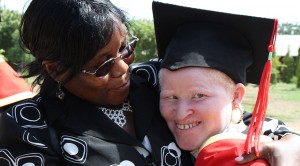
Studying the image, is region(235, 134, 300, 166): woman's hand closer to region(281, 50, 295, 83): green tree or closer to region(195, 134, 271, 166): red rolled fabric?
region(195, 134, 271, 166): red rolled fabric

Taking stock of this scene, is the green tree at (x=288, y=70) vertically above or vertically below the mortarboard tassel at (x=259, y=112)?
below

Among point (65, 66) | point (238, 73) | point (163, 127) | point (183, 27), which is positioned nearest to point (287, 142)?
point (238, 73)

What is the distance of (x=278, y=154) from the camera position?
1.98m

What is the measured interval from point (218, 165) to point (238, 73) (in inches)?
22.3

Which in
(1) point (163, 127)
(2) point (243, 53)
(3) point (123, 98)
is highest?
(2) point (243, 53)

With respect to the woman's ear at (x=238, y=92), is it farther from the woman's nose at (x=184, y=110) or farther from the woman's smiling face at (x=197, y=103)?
the woman's nose at (x=184, y=110)

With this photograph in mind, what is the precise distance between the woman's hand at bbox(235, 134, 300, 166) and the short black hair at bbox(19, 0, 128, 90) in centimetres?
80

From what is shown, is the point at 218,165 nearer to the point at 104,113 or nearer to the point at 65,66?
the point at 104,113

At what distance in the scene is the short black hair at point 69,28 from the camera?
2160 mm

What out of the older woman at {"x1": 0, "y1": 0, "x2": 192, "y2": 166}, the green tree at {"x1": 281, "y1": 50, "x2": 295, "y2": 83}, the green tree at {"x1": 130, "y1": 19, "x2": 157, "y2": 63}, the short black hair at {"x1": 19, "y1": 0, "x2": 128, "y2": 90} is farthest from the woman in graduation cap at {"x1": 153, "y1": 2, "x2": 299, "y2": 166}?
A: the green tree at {"x1": 281, "y1": 50, "x2": 295, "y2": 83}

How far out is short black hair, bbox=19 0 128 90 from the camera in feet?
7.09

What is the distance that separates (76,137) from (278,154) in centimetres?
85

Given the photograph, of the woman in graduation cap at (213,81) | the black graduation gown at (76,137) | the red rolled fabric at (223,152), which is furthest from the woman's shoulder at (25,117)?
the red rolled fabric at (223,152)

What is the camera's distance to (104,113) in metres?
2.29
